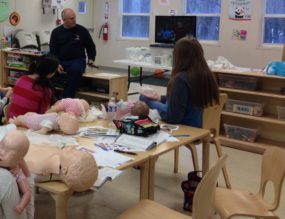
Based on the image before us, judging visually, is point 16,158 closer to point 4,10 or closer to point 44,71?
point 44,71

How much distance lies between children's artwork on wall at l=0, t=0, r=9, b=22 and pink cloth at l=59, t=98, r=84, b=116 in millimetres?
4937

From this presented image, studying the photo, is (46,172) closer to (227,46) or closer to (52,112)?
(52,112)

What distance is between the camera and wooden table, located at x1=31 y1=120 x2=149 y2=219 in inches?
58.9

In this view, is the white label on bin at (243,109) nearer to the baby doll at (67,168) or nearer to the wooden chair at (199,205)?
the wooden chair at (199,205)

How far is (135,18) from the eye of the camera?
8094 mm

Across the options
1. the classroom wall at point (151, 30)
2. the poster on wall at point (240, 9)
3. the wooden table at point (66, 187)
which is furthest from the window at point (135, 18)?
the wooden table at point (66, 187)

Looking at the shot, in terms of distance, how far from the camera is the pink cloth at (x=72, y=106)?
241 cm

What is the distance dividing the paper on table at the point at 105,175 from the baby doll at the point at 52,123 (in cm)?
50

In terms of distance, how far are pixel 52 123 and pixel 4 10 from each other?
5278 millimetres

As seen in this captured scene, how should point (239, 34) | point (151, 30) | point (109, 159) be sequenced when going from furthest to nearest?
point (151, 30), point (239, 34), point (109, 159)

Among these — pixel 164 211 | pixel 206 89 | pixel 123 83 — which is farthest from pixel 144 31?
pixel 164 211

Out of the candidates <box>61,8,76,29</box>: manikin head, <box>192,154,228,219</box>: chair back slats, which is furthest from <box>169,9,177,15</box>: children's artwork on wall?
<box>192,154,228,219</box>: chair back slats

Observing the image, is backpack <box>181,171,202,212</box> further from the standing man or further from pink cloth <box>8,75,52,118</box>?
the standing man

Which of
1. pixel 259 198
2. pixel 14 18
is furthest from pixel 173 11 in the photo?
pixel 259 198
